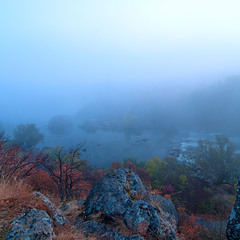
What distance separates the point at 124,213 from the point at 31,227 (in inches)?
107

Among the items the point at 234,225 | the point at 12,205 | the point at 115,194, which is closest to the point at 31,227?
the point at 12,205

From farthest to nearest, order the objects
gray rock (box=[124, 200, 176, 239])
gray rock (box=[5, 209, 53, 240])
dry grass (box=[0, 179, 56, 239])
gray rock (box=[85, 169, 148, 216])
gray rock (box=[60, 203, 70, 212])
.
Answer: gray rock (box=[60, 203, 70, 212])
gray rock (box=[85, 169, 148, 216])
gray rock (box=[124, 200, 176, 239])
dry grass (box=[0, 179, 56, 239])
gray rock (box=[5, 209, 53, 240])

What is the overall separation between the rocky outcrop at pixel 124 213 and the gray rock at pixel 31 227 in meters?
1.44

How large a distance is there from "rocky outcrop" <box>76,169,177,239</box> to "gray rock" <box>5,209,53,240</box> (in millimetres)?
1444

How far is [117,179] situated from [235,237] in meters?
3.93

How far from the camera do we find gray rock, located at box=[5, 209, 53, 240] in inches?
110

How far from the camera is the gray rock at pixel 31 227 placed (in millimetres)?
2807

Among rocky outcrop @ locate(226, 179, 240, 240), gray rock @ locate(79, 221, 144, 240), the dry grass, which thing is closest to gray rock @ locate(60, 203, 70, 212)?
gray rock @ locate(79, 221, 144, 240)

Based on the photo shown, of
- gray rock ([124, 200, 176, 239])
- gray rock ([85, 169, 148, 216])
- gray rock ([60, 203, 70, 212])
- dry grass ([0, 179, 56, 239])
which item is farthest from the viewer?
gray rock ([60, 203, 70, 212])

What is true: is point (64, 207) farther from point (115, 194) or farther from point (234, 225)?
point (234, 225)

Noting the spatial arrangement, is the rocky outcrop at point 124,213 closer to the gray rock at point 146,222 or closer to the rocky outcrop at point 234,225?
the gray rock at point 146,222

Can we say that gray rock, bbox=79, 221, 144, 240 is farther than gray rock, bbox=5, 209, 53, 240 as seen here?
Yes

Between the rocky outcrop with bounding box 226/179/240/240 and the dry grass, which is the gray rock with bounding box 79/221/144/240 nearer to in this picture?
the dry grass

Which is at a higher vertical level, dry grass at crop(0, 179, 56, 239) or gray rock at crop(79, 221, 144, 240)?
dry grass at crop(0, 179, 56, 239)
